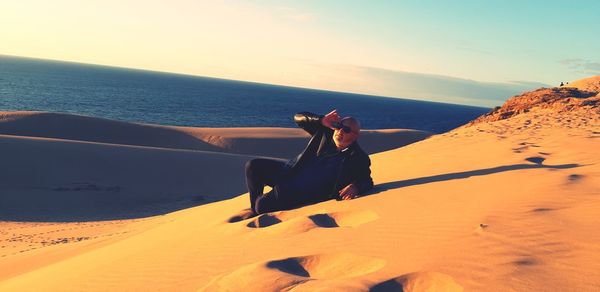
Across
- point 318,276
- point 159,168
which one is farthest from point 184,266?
point 159,168

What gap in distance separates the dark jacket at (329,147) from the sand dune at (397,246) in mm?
243

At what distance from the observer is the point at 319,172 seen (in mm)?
5828

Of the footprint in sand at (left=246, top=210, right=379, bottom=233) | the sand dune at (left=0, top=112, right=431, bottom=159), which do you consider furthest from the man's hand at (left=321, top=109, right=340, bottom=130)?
the sand dune at (left=0, top=112, right=431, bottom=159)

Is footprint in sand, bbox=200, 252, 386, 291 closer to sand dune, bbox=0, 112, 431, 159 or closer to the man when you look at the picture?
the man

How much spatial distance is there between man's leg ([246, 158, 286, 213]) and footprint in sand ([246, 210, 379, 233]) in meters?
0.62

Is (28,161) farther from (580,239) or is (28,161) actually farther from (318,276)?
(580,239)

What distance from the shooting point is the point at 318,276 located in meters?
3.41

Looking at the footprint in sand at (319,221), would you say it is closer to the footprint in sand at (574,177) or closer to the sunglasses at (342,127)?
the sunglasses at (342,127)

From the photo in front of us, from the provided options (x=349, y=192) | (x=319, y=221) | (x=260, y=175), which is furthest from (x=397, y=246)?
(x=260, y=175)

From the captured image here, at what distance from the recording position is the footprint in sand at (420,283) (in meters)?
2.94

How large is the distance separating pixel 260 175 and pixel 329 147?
0.89 meters

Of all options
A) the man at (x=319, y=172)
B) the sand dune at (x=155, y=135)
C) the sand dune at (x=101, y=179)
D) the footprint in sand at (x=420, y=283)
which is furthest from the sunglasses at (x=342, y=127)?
the sand dune at (x=155, y=135)

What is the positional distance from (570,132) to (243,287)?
957cm

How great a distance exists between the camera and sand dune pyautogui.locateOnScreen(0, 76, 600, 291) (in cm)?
310
